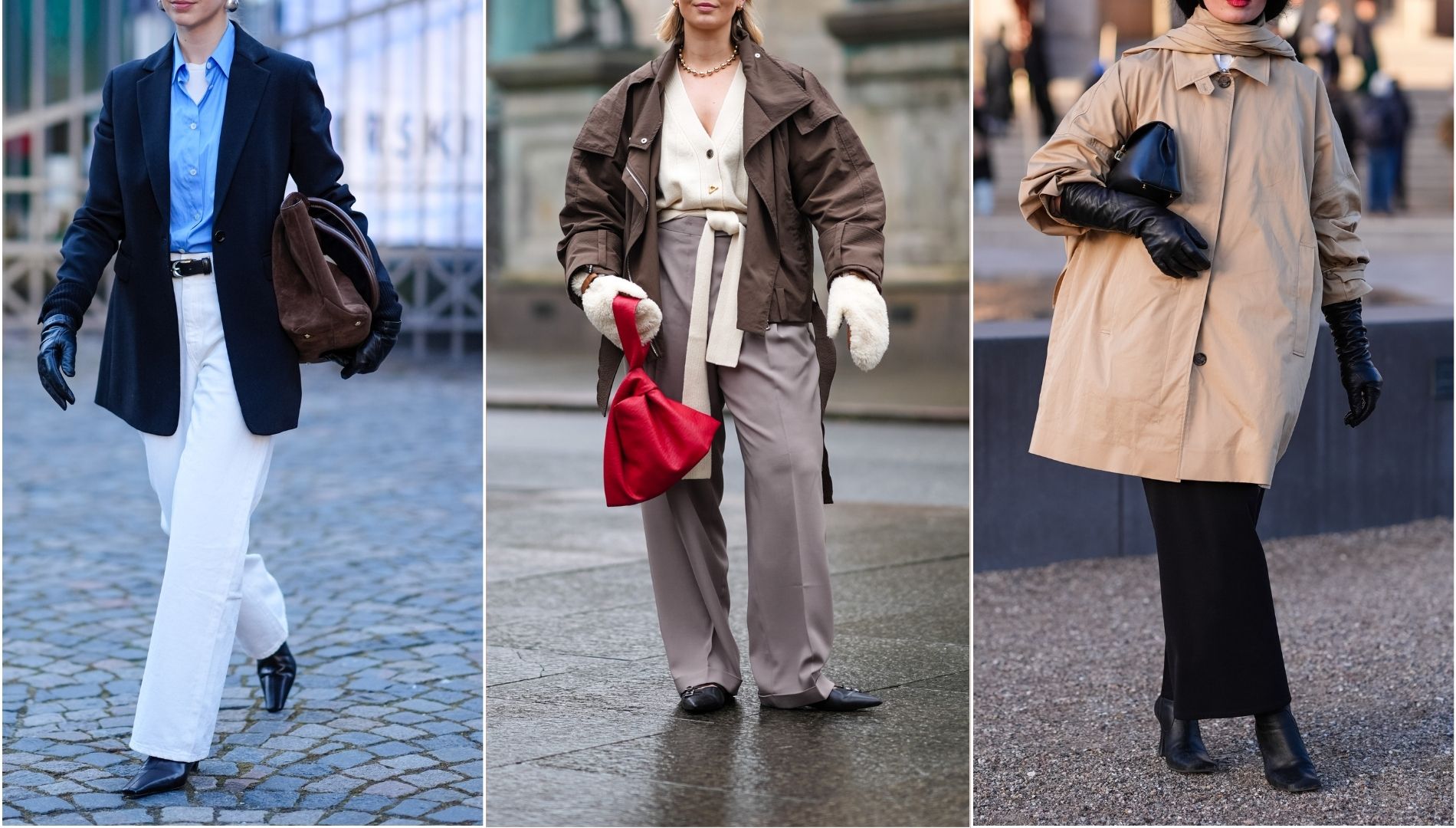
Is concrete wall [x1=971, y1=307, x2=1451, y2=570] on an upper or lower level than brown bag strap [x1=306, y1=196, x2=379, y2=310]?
lower

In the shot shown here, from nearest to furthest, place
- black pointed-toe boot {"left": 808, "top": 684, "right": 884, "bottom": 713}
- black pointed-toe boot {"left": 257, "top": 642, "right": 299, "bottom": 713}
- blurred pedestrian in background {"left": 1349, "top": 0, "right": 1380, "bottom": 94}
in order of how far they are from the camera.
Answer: black pointed-toe boot {"left": 808, "top": 684, "right": 884, "bottom": 713}
black pointed-toe boot {"left": 257, "top": 642, "right": 299, "bottom": 713}
blurred pedestrian in background {"left": 1349, "top": 0, "right": 1380, "bottom": 94}

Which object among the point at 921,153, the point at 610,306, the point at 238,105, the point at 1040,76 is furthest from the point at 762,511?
the point at 1040,76

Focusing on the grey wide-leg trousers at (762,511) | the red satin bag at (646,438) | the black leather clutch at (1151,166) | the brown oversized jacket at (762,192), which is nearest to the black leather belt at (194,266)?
the brown oversized jacket at (762,192)

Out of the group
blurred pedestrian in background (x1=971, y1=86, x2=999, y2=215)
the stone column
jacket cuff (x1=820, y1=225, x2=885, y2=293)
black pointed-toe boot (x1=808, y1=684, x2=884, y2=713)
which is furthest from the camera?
blurred pedestrian in background (x1=971, y1=86, x2=999, y2=215)

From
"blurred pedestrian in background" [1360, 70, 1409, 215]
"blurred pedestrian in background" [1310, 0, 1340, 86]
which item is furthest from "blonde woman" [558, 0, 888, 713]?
"blurred pedestrian in background" [1310, 0, 1340, 86]

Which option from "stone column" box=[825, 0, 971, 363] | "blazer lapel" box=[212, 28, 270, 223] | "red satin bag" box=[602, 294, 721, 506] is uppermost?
"stone column" box=[825, 0, 971, 363]

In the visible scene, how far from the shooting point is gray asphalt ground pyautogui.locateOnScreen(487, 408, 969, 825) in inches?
154

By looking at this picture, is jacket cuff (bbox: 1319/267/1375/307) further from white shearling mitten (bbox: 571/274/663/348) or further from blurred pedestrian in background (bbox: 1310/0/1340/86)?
blurred pedestrian in background (bbox: 1310/0/1340/86)

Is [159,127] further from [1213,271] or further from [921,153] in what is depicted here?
[921,153]

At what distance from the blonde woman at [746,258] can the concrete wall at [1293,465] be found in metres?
2.54

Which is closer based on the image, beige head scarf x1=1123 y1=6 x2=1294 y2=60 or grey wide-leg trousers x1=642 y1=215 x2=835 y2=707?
beige head scarf x1=1123 y1=6 x2=1294 y2=60

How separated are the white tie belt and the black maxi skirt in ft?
3.49

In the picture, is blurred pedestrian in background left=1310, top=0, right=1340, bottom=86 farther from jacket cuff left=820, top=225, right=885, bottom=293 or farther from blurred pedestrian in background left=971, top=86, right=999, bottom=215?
jacket cuff left=820, top=225, right=885, bottom=293

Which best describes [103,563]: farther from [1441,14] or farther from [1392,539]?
[1441,14]
